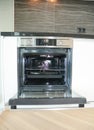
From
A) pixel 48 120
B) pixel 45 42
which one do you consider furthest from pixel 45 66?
pixel 48 120

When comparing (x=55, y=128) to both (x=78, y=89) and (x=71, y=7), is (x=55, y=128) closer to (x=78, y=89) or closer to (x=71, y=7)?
(x=78, y=89)

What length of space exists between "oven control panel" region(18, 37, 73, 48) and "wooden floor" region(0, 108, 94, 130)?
166 cm

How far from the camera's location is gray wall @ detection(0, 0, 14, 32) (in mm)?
3555

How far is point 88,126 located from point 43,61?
192cm

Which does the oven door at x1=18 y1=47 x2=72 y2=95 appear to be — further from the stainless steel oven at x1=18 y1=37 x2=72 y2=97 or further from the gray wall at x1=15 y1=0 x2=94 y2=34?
the gray wall at x1=15 y1=0 x2=94 y2=34

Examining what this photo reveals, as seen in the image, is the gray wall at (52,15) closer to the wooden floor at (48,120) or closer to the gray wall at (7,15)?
the gray wall at (7,15)

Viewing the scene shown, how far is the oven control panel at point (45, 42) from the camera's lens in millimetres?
2430

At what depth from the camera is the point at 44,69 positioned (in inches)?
101

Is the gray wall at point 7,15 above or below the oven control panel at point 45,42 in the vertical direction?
above

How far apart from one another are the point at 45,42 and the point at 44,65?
0.28 meters

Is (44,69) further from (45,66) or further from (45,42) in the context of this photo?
(45,42)

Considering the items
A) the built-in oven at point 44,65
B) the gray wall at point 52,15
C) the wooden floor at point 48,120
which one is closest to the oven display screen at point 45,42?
the built-in oven at point 44,65

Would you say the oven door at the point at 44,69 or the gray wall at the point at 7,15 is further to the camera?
the gray wall at the point at 7,15

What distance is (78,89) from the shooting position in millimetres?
2549
